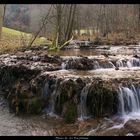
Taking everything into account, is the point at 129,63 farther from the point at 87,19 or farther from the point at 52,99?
the point at 87,19

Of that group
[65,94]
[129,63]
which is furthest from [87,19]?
[65,94]

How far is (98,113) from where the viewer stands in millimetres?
10922

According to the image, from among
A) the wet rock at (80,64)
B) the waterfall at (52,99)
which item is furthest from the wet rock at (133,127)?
the wet rock at (80,64)

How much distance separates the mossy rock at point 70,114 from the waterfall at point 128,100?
5.19 feet

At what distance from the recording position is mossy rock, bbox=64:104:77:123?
10520mm

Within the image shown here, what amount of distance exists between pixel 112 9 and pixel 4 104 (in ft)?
138

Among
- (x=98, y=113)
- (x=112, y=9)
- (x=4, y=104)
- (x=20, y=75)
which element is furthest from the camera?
(x=112, y=9)

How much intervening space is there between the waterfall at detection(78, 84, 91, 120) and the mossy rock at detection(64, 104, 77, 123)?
0.24 meters

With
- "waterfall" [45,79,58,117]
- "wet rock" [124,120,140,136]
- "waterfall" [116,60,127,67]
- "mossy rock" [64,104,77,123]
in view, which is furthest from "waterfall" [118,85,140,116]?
"waterfall" [116,60,127,67]

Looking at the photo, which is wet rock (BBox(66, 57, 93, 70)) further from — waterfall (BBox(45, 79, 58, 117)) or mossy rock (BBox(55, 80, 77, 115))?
mossy rock (BBox(55, 80, 77, 115))

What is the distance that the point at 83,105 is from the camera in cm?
1119

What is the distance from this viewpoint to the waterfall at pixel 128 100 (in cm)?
1105

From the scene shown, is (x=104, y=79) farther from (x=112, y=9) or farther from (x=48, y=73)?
(x=112, y=9)
